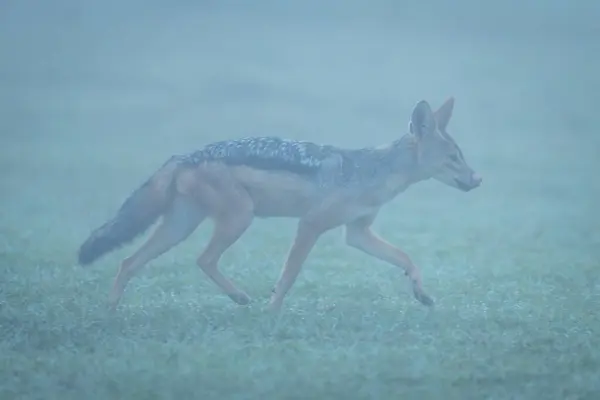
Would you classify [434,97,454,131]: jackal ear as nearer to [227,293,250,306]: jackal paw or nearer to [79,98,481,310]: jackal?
[79,98,481,310]: jackal

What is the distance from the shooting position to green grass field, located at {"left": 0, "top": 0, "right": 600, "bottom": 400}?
5.25 metres

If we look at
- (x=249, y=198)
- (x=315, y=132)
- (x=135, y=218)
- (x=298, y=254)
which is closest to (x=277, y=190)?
(x=249, y=198)

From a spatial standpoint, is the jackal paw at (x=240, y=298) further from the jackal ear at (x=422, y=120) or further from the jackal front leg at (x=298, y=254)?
the jackal ear at (x=422, y=120)

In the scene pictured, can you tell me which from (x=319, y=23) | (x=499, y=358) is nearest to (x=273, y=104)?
(x=319, y=23)

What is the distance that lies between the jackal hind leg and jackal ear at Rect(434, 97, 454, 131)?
1198 mm

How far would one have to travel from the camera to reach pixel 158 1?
596cm

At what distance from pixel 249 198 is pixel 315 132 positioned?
146cm

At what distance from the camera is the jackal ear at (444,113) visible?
5.16 metres

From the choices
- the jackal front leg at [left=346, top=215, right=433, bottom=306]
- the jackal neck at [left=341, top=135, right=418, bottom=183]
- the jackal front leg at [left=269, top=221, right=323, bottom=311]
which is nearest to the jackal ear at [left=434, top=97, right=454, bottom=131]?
the jackal neck at [left=341, top=135, right=418, bottom=183]

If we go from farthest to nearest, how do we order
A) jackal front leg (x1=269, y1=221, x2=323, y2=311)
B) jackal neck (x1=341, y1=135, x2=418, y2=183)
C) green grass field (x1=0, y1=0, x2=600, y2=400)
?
green grass field (x1=0, y1=0, x2=600, y2=400)
jackal neck (x1=341, y1=135, x2=418, y2=183)
jackal front leg (x1=269, y1=221, x2=323, y2=311)

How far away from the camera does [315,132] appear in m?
6.32

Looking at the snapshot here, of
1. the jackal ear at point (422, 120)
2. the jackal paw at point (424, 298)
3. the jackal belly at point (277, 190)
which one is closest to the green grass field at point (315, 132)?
the jackal paw at point (424, 298)

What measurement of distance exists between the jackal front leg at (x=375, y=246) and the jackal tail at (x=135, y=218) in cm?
89

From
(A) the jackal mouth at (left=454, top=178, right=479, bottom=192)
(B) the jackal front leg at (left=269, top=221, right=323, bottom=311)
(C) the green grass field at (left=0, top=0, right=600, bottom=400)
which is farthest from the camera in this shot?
(C) the green grass field at (left=0, top=0, right=600, bottom=400)
